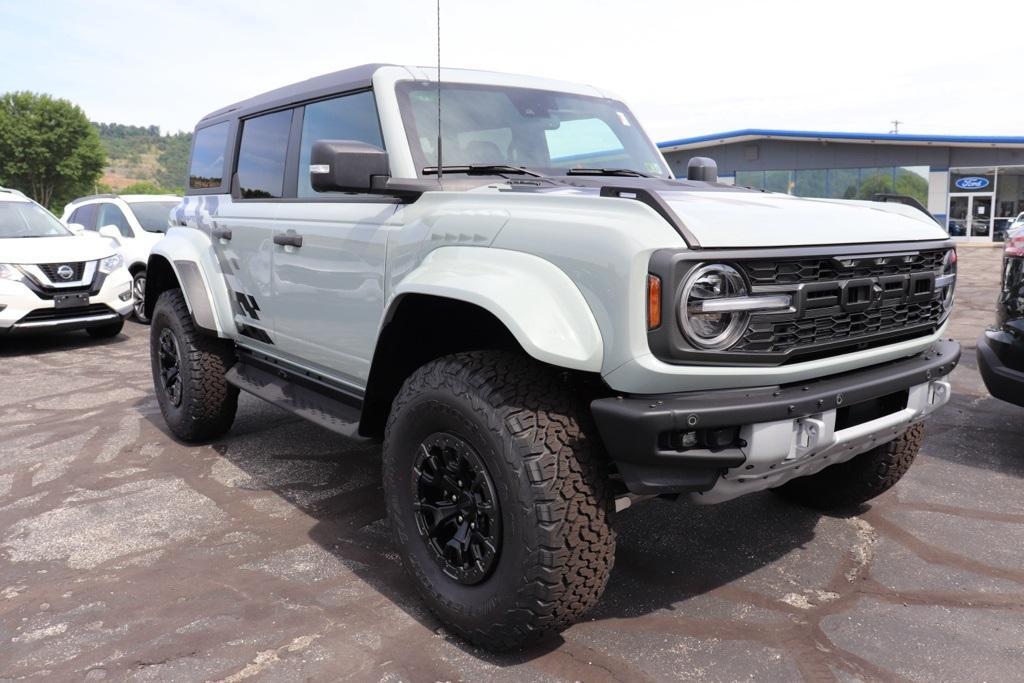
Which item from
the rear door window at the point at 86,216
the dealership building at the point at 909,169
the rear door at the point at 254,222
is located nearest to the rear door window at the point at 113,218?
the rear door window at the point at 86,216

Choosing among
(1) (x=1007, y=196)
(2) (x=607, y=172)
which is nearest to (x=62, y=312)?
(2) (x=607, y=172)

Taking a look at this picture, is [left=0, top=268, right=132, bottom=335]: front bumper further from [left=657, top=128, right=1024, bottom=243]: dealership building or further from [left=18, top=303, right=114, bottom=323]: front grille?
[left=657, top=128, right=1024, bottom=243]: dealership building

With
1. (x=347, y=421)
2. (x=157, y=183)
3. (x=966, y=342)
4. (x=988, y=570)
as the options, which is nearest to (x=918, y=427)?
(x=988, y=570)

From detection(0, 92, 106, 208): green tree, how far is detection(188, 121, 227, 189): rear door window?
210 ft

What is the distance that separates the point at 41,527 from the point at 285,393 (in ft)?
4.08

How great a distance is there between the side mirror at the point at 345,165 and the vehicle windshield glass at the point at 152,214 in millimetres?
8487

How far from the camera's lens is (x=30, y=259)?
8234 millimetres

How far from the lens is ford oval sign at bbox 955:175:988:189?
27.7m

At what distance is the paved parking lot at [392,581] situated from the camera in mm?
2547

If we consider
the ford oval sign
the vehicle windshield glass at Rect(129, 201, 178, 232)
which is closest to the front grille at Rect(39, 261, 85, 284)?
the vehicle windshield glass at Rect(129, 201, 178, 232)

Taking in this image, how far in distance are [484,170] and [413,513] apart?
1401 millimetres

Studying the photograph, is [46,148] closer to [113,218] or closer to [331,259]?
[113,218]

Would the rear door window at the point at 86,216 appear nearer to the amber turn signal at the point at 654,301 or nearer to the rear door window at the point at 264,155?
the rear door window at the point at 264,155

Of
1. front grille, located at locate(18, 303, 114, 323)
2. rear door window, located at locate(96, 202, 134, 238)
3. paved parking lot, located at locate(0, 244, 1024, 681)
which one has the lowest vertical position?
paved parking lot, located at locate(0, 244, 1024, 681)
